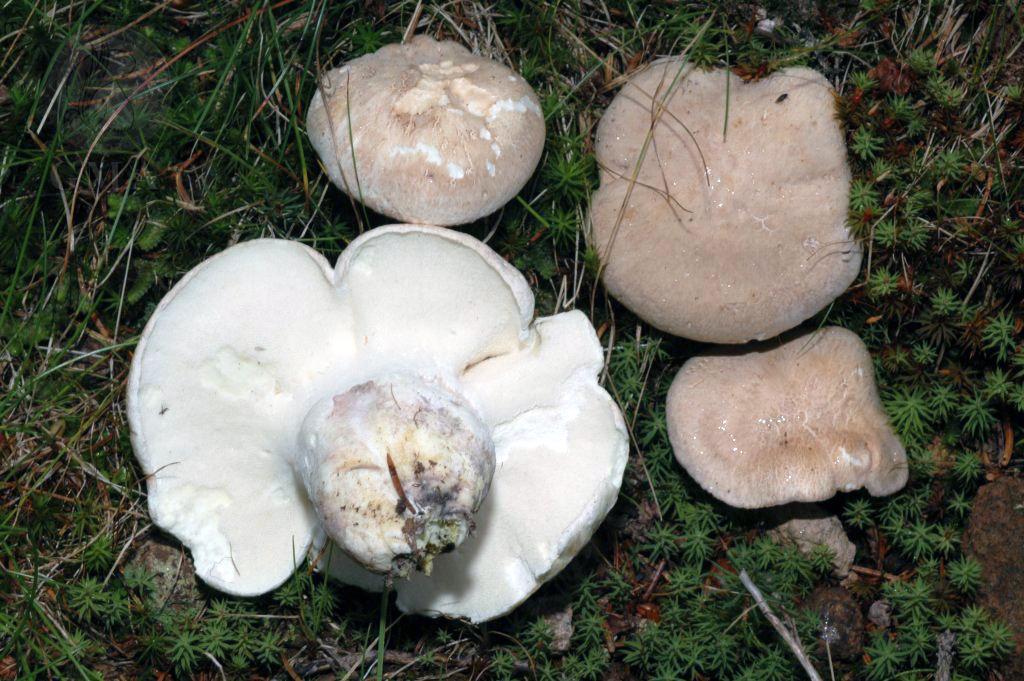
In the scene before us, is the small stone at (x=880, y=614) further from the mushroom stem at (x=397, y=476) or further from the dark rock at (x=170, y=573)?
the dark rock at (x=170, y=573)

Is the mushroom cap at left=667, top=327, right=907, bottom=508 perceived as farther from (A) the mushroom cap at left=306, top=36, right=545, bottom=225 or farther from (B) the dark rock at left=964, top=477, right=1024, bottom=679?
(A) the mushroom cap at left=306, top=36, right=545, bottom=225

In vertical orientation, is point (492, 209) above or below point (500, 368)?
above

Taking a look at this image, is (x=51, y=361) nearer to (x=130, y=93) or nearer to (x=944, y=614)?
(x=130, y=93)

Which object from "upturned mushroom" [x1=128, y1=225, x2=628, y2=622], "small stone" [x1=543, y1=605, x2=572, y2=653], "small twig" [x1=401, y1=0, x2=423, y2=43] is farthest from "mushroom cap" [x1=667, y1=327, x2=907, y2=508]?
"small twig" [x1=401, y1=0, x2=423, y2=43]

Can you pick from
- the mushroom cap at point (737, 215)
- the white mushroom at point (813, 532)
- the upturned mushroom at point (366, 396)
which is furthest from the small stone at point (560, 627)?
the mushroom cap at point (737, 215)

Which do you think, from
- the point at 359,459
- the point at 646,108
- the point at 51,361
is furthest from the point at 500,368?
the point at 51,361

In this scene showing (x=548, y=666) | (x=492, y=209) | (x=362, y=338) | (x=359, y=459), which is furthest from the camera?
(x=548, y=666)

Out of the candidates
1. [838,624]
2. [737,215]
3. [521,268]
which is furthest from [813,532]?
[521,268]
